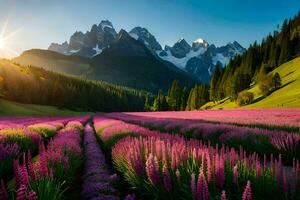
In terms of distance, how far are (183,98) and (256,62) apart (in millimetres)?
30342

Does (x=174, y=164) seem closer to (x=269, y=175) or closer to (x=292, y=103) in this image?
(x=269, y=175)

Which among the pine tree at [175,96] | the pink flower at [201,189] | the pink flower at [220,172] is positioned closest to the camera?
the pink flower at [201,189]

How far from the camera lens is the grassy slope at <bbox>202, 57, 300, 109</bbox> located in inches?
2653

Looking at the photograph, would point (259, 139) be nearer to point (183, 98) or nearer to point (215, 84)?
point (215, 84)

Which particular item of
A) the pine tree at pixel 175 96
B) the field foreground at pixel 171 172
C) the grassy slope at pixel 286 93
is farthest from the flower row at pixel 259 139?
the pine tree at pixel 175 96

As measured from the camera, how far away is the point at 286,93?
7712 centimetres

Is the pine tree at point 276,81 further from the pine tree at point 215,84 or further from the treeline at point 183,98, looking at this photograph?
the treeline at point 183,98

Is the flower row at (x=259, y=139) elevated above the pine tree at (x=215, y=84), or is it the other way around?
the pine tree at (x=215, y=84)

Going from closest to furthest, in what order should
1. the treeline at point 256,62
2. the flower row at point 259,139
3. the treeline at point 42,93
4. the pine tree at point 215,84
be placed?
1. the flower row at point 259,139
2. the treeline at point 256,62
3. the treeline at point 42,93
4. the pine tree at point 215,84

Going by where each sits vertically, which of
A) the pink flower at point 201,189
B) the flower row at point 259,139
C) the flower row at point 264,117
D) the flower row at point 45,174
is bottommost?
the flower row at point 45,174

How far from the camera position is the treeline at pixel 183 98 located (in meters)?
121

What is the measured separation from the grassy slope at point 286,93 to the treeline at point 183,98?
1449 centimetres

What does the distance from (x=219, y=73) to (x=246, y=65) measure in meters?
14.7

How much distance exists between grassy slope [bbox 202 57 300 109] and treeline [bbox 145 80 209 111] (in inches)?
571
